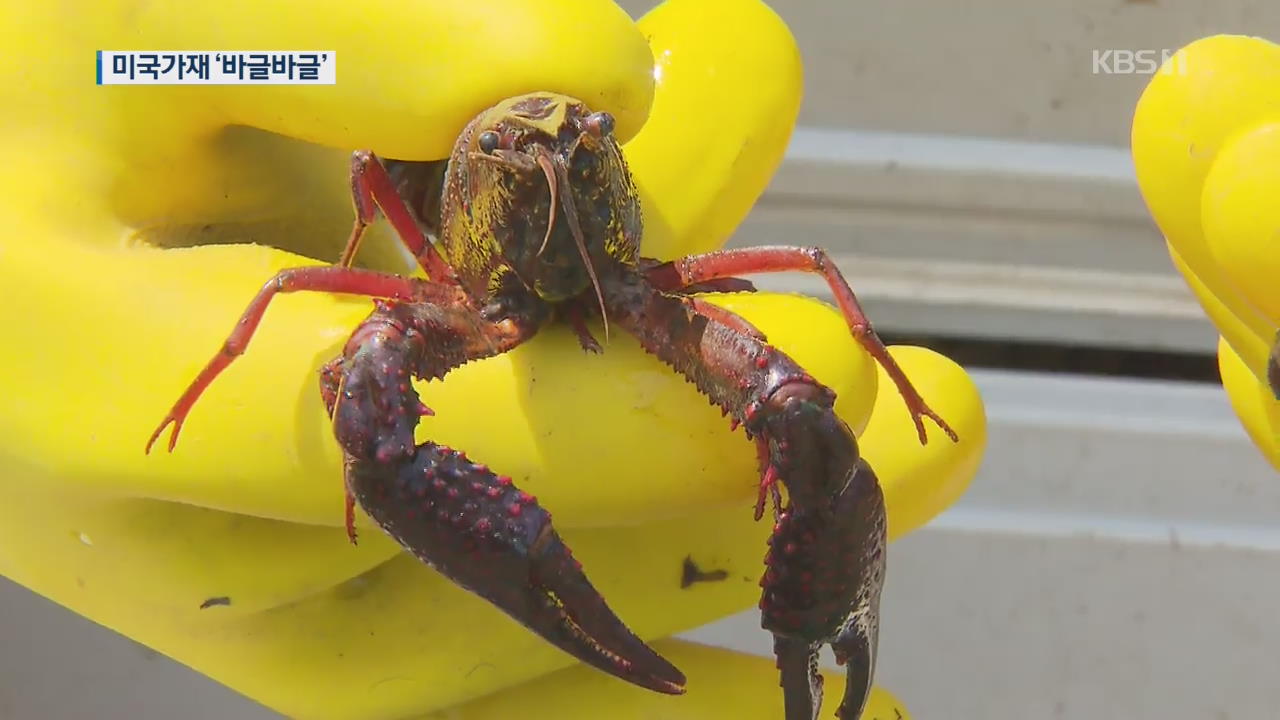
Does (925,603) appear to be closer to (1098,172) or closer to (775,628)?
(1098,172)

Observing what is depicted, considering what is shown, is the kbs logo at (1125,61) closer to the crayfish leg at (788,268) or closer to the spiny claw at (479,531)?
the crayfish leg at (788,268)

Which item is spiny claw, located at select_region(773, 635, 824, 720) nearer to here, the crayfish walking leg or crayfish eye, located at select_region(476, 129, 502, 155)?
the crayfish walking leg

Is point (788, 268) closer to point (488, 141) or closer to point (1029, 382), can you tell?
point (488, 141)

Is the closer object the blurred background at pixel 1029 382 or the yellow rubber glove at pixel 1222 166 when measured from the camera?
the yellow rubber glove at pixel 1222 166

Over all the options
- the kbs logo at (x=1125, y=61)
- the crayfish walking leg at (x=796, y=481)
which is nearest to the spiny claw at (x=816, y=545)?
the crayfish walking leg at (x=796, y=481)

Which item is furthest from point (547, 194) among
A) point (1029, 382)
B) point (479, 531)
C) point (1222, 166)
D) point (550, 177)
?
point (1029, 382)

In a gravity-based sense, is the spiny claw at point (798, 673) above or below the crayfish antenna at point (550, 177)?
below

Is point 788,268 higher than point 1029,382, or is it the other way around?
point 788,268

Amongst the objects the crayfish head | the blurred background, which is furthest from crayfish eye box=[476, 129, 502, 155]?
the blurred background
